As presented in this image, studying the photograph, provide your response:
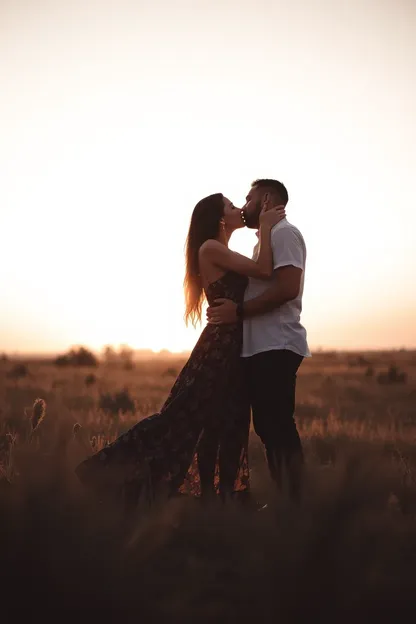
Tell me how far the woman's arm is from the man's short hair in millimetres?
190

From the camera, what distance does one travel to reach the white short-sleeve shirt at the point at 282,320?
15.0 feet

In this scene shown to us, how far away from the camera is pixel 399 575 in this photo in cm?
243

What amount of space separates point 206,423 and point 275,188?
171 cm

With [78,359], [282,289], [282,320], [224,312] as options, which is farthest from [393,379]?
[78,359]

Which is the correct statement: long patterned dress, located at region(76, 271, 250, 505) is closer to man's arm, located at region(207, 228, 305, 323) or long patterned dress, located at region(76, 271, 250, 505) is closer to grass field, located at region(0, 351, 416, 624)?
man's arm, located at region(207, 228, 305, 323)

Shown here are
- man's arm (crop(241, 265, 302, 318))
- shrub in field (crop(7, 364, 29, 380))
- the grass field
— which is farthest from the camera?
shrub in field (crop(7, 364, 29, 380))

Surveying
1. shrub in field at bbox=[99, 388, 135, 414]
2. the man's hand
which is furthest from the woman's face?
shrub in field at bbox=[99, 388, 135, 414]

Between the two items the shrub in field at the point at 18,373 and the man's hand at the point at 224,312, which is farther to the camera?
the shrub in field at the point at 18,373

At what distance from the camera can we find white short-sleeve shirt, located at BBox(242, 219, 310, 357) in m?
4.57

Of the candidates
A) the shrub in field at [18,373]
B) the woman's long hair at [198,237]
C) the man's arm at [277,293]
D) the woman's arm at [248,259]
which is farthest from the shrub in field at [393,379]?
the man's arm at [277,293]

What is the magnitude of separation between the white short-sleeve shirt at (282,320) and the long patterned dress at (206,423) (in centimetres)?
23

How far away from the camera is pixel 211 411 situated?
193 inches

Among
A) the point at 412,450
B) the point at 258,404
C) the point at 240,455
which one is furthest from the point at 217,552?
the point at 412,450

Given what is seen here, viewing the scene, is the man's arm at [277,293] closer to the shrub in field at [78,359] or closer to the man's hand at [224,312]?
the man's hand at [224,312]
